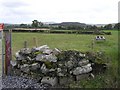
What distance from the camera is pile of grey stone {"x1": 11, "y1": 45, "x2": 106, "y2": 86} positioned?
9.58 m

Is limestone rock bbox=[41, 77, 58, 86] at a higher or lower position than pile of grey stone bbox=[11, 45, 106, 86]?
lower

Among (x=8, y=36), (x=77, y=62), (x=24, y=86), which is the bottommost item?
(x=24, y=86)

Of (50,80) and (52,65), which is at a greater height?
(52,65)

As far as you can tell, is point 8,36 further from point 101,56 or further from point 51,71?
point 101,56

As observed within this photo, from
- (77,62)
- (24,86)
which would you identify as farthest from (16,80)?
(77,62)

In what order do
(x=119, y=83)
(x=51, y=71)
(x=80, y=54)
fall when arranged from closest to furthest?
(x=119, y=83), (x=51, y=71), (x=80, y=54)

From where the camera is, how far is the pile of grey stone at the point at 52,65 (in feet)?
31.4

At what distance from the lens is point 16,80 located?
10000 millimetres

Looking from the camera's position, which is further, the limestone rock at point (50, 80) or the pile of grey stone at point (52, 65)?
the pile of grey stone at point (52, 65)

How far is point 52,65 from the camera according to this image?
10.1 metres

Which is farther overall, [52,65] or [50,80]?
[52,65]

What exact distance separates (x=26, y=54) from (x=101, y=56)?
2.80 meters

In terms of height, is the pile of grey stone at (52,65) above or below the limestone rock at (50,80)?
above

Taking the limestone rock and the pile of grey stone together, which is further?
the pile of grey stone
